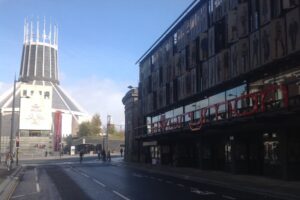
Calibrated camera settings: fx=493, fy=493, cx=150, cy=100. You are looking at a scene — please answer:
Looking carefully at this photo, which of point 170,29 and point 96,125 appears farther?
point 96,125

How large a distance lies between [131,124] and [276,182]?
4383 centimetres

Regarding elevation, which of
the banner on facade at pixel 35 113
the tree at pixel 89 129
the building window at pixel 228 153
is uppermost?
→ the banner on facade at pixel 35 113

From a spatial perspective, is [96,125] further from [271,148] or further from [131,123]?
[271,148]

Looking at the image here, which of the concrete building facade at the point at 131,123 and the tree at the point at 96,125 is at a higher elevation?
the tree at the point at 96,125

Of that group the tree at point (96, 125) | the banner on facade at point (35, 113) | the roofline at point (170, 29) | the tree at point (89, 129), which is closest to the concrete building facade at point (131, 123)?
the roofline at point (170, 29)

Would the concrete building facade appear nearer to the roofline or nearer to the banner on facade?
the roofline

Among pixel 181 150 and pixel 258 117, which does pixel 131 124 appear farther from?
pixel 258 117

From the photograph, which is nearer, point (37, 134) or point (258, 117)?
point (258, 117)

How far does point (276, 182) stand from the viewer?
26.7 metres

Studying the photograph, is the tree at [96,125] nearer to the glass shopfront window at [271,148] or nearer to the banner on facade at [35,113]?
the banner on facade at [35,113]

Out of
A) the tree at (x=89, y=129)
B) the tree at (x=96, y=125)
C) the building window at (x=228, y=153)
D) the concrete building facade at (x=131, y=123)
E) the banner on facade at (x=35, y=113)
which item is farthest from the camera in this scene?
the tree at (x=96, y=125)

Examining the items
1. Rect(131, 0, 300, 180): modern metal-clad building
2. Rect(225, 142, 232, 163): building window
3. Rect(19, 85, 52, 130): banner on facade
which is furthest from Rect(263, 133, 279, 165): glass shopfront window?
Rect(19, 85, 52, 130): banner on facade

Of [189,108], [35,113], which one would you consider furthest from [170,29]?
[35,113]

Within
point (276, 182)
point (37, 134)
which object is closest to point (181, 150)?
point (276, 182)
